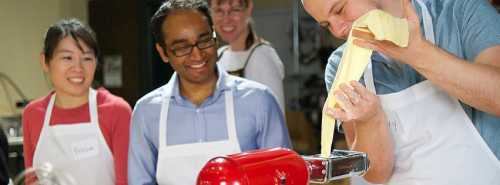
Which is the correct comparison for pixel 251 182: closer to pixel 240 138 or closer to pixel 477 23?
pixel 477 23

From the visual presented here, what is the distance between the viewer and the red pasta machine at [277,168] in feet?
2.26

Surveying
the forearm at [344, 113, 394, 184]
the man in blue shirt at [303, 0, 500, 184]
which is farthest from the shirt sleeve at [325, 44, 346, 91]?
the forearm at [344, 113, 394, 184]

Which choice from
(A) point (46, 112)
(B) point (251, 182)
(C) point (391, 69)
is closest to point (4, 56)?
(A) point (46, 112)

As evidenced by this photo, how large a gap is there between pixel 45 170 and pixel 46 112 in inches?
40.6

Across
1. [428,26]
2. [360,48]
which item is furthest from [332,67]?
[360,48]

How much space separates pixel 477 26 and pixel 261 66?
149 centimetres

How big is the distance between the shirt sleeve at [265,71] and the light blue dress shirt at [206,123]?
2.87ft

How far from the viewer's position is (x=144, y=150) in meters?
1.61

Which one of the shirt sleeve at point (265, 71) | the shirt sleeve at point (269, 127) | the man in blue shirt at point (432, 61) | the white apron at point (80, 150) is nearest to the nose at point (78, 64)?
the white apron at point (80, 150)

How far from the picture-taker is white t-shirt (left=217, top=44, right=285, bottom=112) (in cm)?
253

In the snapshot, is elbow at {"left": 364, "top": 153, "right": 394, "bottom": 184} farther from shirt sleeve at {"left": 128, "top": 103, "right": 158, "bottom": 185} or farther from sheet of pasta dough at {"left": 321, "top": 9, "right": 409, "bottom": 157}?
shirt sleeve at {"left": 128, "top": 103, "right": 158, "bottom": 185}

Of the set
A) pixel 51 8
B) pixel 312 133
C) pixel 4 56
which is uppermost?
pixel 51 8

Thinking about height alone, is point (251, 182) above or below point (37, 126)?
above

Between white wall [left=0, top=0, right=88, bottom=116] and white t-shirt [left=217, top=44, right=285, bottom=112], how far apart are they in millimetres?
1780
